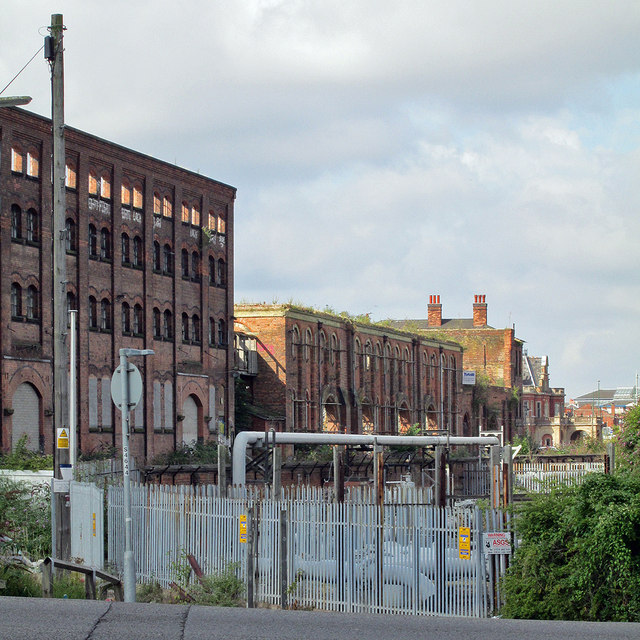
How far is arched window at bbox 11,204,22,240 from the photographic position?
4112 cm

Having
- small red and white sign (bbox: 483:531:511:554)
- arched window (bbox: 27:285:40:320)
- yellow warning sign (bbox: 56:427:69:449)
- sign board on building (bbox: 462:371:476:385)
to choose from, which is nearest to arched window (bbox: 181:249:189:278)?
arched window (bbox: 27:285:40:320)

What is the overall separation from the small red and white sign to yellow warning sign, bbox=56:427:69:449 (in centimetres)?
895

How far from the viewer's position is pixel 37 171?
139ft

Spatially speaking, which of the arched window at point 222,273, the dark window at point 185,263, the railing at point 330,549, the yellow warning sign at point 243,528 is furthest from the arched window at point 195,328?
the yellow warning sign at point 243,528

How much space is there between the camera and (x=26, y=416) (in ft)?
135

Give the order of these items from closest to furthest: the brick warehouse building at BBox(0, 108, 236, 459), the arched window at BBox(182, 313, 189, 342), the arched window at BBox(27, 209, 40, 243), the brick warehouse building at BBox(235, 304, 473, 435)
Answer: the brick warehouse building at BBox(0, 108, 236, 459)
the arched window at BBox(27, 209, 40, 243)
the arched window at BBox(182, 313, 189, 342)
the brick warehouse building at BBox(235, 304, 473, 435)

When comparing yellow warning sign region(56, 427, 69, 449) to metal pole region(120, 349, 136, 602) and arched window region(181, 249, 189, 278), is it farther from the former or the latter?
arched window region(181, 249, 189, 278)

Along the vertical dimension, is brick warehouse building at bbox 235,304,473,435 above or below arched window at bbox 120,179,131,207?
below

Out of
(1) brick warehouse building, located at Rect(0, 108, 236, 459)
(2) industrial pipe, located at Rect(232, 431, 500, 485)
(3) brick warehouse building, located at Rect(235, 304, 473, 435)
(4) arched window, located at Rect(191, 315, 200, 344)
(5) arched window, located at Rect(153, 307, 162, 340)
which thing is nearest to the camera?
(2) industrial pipe, located at Rect(232, 431, 500, 485)

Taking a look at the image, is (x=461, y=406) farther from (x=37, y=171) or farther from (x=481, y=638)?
(x=481, y=638)

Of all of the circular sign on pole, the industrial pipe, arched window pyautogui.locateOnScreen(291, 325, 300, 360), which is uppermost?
arched window pyautogui.locateOnScreen(291, 325, 300, 360)

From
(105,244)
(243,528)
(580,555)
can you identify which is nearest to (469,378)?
(105,244)

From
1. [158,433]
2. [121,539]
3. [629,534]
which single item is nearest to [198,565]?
[121,539]

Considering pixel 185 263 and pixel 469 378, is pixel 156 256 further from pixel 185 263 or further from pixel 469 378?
pixel 469 378
